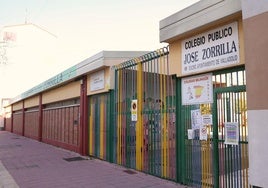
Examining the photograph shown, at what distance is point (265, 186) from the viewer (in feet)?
16.4

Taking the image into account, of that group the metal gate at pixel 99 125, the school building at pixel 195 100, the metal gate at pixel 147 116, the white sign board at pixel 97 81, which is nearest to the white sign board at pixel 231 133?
the school building at pixel 195 100

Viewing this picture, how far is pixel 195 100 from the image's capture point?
796 cm

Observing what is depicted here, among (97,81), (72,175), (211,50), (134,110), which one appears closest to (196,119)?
(211,50)

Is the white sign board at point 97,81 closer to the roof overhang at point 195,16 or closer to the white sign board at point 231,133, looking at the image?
the roof overhang at point 195,16

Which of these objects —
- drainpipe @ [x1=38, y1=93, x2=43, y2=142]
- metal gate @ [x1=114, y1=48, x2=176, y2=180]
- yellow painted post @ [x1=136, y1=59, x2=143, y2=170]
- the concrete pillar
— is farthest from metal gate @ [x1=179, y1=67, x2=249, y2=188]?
drainpipe @ [x1=38, y1=93, x2=43, y2=142]

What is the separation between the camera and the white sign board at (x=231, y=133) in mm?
6734

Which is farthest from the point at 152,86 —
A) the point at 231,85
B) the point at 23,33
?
the point at 23,33

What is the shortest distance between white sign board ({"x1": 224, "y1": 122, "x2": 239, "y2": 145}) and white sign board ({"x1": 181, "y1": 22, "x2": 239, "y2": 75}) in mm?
1209

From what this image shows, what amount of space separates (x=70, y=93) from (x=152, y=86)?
8.29 m

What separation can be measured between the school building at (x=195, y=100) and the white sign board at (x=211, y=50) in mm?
21

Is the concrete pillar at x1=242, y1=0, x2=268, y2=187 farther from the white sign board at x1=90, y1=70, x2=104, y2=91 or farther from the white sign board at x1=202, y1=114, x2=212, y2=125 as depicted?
the white sign board at x1=90, y1=70, x2=104, y2=91

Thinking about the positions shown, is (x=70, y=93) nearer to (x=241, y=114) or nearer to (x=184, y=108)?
(x=184, y=108)

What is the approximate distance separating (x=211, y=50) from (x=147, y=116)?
3.25 meters

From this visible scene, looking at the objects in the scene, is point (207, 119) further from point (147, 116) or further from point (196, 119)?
point (147, 116)
